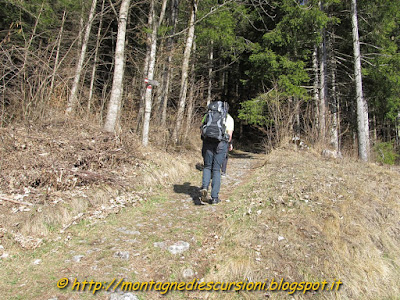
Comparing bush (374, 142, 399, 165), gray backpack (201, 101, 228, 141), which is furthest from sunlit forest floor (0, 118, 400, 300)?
bush (374, 142, 399, 165)

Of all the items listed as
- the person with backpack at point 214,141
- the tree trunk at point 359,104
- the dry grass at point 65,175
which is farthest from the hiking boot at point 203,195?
the tree trunk at point 359,104

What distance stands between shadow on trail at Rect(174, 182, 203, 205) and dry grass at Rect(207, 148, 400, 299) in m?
0.92

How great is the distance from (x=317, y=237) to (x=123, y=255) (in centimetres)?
264

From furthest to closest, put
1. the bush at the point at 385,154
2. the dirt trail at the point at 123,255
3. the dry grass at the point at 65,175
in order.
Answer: the bush at the point at 385,154
the dry grass at the point at 65,175
the dirt trail at the point at 123,255

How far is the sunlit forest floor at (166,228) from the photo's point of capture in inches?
121

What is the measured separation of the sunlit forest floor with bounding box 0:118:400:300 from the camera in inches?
121

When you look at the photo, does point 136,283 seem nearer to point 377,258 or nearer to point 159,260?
point 159,260

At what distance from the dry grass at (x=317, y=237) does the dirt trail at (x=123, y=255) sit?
0.36 metres

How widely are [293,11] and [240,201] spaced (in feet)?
35.3

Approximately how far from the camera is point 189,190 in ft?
21.9

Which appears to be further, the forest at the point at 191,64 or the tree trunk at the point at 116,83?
the forest at the point at 191,64

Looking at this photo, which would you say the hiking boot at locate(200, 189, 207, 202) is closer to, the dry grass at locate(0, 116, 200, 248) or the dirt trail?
the dirt trail

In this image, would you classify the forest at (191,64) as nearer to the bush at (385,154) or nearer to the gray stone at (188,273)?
the bush at (385,154)

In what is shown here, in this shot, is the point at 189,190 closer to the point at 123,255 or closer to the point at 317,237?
the point at 123,255
